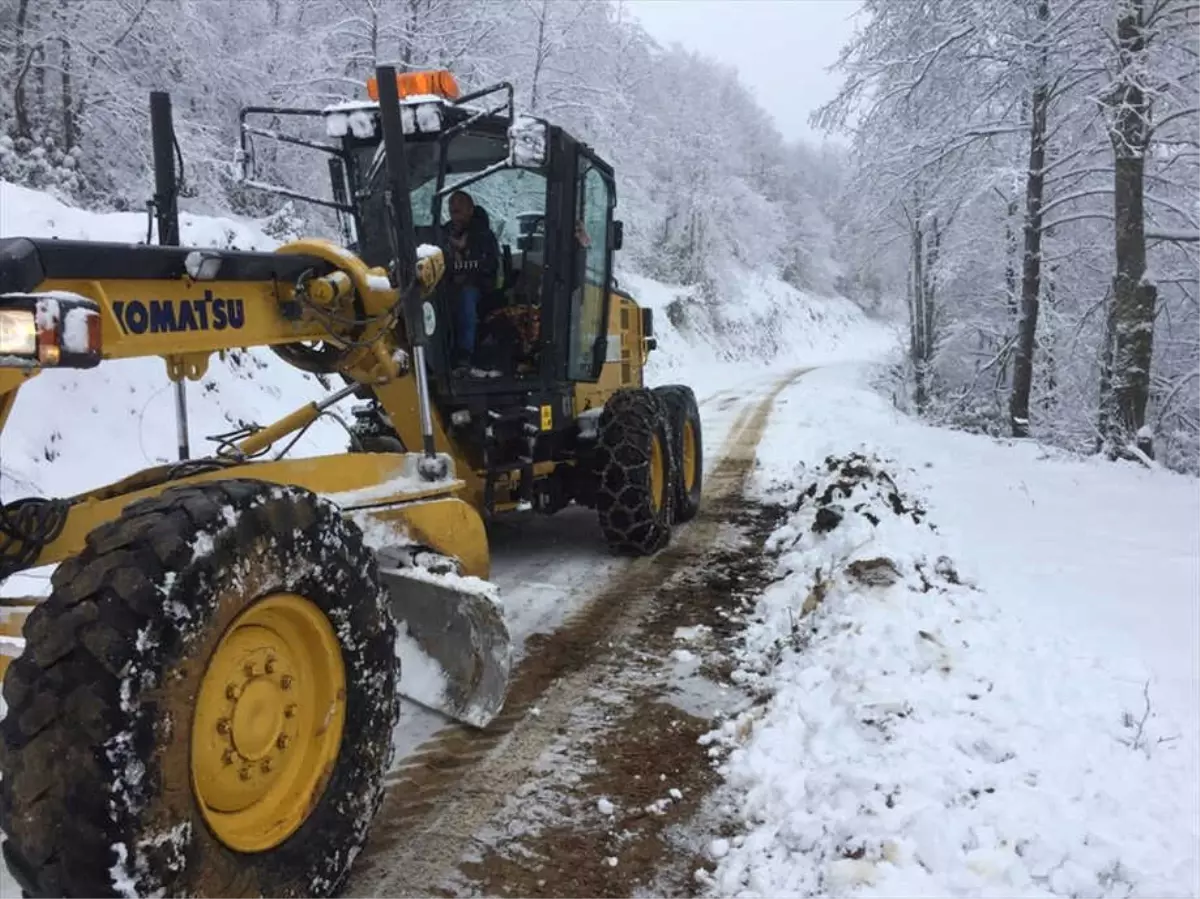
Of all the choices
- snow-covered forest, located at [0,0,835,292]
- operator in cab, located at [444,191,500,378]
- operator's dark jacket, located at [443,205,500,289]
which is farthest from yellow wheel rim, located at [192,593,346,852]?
snow-covered forest, located at [0,0,835,292]

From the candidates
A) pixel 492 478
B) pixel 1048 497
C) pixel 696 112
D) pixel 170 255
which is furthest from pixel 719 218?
pixel 170 255

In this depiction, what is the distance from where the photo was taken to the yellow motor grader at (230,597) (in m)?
1.98

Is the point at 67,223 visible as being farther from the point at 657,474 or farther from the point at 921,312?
the point at 921,312

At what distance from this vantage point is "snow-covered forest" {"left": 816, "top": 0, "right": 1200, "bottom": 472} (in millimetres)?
10742

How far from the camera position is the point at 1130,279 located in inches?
424

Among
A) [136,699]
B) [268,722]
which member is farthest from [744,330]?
[136,699]

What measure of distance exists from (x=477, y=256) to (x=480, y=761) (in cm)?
336

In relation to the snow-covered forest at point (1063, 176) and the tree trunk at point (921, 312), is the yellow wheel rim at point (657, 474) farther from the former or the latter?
the tree trunk at point (921, 312)

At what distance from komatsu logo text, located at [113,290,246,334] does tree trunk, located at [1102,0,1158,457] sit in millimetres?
10351

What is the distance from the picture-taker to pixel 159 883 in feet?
6.60

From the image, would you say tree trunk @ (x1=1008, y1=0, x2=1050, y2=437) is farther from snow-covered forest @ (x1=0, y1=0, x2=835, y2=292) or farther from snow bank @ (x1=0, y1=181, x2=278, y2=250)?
snow bank @ (x1=0, y1=181, x2=278, y2=250)

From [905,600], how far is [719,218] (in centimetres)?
3880

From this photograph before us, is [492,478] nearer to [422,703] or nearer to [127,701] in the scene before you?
[422,703]

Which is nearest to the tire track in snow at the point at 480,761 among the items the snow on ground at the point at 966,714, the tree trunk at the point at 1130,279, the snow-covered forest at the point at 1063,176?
the snow on ground at the point at 966,714
